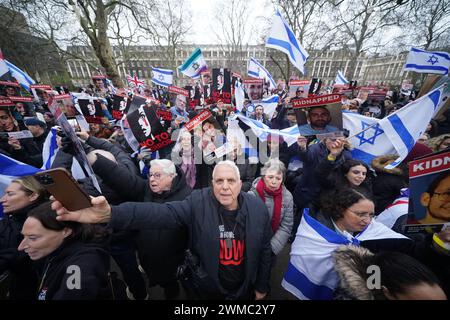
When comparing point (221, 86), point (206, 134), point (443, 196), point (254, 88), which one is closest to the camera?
point (443, 196)

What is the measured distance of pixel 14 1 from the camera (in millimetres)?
10383

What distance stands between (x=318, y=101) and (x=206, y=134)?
1.96 m

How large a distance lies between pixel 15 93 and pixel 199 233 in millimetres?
7777

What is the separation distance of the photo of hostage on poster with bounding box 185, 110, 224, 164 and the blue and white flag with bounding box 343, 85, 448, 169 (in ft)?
6.77

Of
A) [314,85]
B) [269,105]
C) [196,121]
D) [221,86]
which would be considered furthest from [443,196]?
[314,85]

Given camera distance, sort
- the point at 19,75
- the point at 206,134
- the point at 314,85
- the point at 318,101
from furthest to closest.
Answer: the point at 314,85, the point at 19,75, the point at 206,134, the point at 318,101

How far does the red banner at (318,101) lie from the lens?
205 cm

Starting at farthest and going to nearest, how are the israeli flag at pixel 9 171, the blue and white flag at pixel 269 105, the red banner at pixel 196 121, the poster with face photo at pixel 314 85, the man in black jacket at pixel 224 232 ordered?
the poster with face photo at pixel 314 85, the blue and white flag at pixel 269 105, the red banner at pixel 196 121, the israeli flag at pixel 9 171, the man in black jacket at pixel 224 232

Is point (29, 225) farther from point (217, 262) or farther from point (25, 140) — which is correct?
point (25, 140)

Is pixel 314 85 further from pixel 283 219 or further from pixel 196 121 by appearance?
pixel 283 219

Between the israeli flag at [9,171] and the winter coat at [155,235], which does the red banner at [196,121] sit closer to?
the winter coat at [155,235]

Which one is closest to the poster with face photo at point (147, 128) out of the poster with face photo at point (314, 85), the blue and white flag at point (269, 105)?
the blue and white flag at point (269, 105)

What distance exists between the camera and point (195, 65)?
706cm

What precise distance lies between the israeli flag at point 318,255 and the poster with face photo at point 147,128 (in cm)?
217
